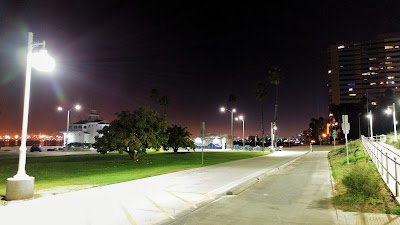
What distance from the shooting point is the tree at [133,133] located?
29.7m

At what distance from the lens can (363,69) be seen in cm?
18400

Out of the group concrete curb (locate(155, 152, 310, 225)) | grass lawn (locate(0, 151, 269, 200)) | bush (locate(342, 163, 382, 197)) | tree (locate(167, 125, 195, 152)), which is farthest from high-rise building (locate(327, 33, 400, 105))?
bush (locate(342, 163, 382, 197))

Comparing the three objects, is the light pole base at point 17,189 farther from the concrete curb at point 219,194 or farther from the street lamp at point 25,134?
the concrete curb at point 219,194

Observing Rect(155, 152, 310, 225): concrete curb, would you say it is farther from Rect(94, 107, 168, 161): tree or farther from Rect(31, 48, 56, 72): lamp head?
Rect(94, 107, 168, 161): tree

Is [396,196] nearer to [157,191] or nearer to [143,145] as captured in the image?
[157,191]

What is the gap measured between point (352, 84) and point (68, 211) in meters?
197

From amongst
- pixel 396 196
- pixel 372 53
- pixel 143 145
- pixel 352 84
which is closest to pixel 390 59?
pixel 372 53

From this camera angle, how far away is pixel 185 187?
13.6 m

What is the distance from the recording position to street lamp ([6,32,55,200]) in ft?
33.9

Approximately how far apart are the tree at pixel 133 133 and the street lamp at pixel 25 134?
18072 millimetres

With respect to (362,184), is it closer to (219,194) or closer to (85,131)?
(219,194)

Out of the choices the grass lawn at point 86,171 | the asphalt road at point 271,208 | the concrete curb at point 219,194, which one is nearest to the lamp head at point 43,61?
the grass lawn at point 86,171

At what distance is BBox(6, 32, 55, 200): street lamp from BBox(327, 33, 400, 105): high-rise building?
589 ft

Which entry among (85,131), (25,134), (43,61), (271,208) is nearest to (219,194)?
(271,208)
